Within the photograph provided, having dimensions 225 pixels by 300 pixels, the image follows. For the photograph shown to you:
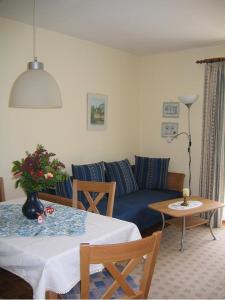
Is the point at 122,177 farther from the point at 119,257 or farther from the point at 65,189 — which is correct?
the point at 119,257

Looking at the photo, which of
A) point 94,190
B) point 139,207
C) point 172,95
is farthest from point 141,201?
point 172,95

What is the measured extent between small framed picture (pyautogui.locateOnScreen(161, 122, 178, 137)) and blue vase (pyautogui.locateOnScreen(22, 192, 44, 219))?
10.2 ft

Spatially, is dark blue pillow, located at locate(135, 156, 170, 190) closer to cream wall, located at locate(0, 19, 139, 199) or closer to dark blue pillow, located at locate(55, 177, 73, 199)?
cream wall, located at locate(0, 19, 139, 199)

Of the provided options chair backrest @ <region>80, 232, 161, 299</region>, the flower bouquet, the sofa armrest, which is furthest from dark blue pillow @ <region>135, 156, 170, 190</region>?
chair backrest @ <region>80, 232, 161, 299</region>

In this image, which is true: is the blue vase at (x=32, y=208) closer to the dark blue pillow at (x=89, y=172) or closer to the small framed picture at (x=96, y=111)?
the dark blue pillow at (x=89, y=172)

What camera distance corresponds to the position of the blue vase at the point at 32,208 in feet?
6.95

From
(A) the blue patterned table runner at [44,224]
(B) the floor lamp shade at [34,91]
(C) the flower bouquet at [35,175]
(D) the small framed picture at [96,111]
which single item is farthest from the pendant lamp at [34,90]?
(D) the small framed picture at [96,111]

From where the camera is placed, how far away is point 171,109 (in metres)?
4.81

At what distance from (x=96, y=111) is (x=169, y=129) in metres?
1.24

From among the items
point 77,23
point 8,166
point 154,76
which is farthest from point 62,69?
point 154,76

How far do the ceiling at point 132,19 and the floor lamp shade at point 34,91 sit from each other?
119cm

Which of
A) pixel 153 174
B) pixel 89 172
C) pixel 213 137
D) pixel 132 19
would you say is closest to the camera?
pixel 132 19

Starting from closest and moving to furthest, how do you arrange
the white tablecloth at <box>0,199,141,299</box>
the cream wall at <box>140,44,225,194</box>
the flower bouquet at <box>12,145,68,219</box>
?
1. the white tablecloth at <box>0,199,141,299</box>
2. the flower bouquet at <box>12,145,68,219</box>
3. the cream wall at <box>140,44,225,194</box>

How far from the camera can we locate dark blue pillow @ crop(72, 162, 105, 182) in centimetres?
377
